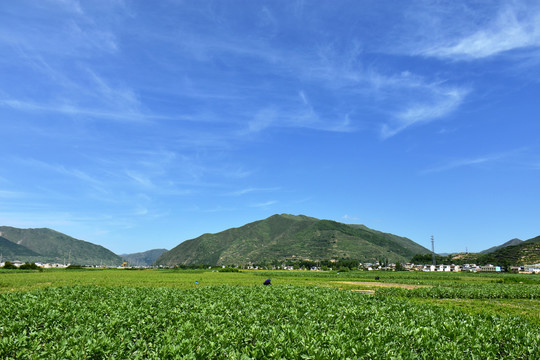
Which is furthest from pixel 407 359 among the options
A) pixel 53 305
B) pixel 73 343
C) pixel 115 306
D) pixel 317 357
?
pixel 53 305

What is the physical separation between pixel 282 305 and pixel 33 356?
1533cm

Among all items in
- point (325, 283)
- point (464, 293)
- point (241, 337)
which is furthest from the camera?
point (325, 283)

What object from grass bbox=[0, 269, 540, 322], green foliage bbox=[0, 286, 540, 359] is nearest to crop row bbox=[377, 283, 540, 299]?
grass bbox=[0, 269, 540, 322]

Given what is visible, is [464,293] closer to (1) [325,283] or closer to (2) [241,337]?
(1) [325,283]

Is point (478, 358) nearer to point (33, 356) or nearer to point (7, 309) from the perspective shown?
point (33, 356)

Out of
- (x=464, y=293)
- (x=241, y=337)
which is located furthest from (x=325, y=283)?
(x=241, y=337)

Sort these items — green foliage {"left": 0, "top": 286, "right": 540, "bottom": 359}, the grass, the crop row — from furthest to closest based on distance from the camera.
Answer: the crop row < the grass < green foliage {"left": 0, "top": 286, "right": 540, "bottom": 359}

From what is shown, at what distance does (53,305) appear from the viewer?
19969mm

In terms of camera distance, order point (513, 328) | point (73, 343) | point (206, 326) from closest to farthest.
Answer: point (73, 343)
point (206, 326)
point (513, 328)

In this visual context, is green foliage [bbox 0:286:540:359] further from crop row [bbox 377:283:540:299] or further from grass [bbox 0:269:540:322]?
crop row [bbox 377:283:540:299]

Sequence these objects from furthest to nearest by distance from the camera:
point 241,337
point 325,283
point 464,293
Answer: point 325,283 → point 464,293 → point 241,337

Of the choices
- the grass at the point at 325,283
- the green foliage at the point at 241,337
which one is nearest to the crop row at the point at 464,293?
the grass at the point at 325,283

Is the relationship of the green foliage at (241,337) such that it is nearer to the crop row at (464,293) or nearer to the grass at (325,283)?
the grass at (325,283)

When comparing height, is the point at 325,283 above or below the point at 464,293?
below
